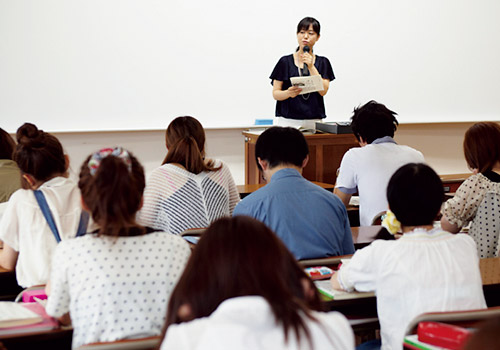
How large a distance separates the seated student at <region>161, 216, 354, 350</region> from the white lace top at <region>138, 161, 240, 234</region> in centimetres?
187

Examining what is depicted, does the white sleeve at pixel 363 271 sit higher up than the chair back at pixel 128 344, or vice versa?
the white sleeve at pixel 363 271

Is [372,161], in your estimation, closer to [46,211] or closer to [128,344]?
[46,211]

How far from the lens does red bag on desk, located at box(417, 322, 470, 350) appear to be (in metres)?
1.42

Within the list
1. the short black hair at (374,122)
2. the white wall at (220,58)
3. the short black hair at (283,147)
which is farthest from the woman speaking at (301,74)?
the short black hair at (283,147)

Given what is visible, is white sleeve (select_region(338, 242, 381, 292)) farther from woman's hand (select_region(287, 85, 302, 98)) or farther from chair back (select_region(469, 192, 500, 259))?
woman's hand (select_region(287, 85, 302, 98))

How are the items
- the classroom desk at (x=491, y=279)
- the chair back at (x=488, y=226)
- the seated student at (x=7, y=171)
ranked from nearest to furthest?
the classroom desk at (x=491, y=279) → the chair back at (x=488, y=226) → the seated student at (x=7, y=171)

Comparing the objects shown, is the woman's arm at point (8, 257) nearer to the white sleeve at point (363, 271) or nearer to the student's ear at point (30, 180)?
the student's ear at point (30, 180)

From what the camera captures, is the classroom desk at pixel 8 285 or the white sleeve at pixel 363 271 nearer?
the white sleeve at pixel 363 271

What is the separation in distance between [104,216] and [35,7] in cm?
468

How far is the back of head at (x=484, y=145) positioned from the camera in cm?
301

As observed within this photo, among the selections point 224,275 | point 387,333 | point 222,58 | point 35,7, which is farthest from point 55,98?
point 224,275

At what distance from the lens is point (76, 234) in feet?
8.01

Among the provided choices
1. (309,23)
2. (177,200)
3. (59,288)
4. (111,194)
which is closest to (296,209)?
(177,200)

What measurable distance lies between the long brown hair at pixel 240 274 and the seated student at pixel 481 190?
6.76 feet
